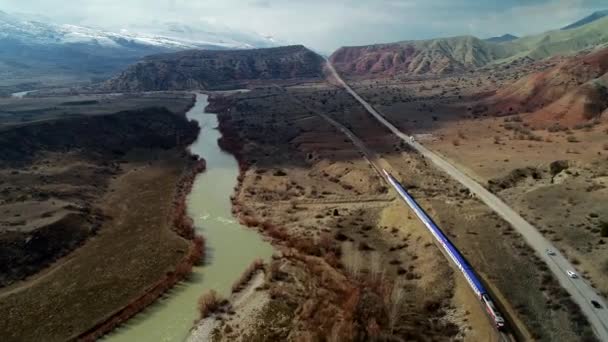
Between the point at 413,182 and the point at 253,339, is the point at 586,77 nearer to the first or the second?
the point at 413,182

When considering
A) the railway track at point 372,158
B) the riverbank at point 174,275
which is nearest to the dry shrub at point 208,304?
the riverbank at point 174,275

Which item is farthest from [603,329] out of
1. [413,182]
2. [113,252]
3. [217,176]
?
[217,176]

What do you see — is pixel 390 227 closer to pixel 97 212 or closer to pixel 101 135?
pixel 97 212

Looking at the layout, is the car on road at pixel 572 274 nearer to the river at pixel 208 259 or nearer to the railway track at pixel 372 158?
the railway track at pixel 372 158

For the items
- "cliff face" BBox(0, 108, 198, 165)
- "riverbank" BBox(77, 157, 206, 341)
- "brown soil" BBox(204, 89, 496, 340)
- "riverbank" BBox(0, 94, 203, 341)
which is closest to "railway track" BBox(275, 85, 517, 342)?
"brown soil" BBox(204, 89, 496, 340)

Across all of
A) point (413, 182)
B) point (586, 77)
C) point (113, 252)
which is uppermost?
point (586, 77)
